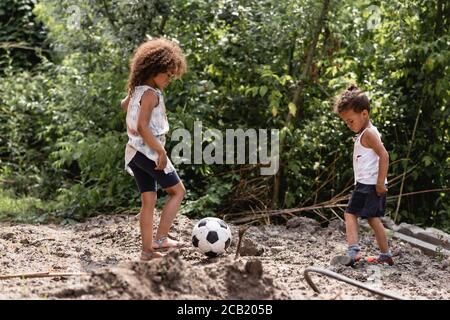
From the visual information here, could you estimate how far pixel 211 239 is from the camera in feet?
17.8

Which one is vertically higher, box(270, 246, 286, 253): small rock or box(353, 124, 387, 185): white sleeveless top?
box(353, 124, 387, 185): white sleeveless top

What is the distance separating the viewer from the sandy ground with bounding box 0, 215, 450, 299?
391 cm

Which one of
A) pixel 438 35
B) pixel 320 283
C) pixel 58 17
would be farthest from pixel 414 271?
pixel 58 17

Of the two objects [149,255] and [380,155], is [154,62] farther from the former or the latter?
[380,155]

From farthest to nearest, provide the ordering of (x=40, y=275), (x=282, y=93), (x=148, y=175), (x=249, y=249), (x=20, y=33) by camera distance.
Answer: (x=20, y=33), (x=282, y=93), (x=249, y=249), (x=148, y=175), (x=40, y=275)

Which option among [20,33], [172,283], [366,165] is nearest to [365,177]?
[366,165]

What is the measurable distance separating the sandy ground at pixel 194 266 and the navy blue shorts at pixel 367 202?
0.38m

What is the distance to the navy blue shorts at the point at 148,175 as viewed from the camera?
5.41 m

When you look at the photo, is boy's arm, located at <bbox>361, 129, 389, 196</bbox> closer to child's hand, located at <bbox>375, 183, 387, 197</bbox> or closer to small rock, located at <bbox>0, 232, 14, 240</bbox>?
child's hand, located at <bbox>375, 183, 387, 197</bbox>

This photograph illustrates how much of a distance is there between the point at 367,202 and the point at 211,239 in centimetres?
116

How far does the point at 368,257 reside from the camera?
5.88 meters

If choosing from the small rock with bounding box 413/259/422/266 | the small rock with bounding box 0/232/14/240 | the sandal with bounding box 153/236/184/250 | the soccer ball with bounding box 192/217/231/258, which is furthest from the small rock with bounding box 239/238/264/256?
the small rock with bounding box 0/232/14/240

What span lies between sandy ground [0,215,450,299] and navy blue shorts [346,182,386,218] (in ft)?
1.25
